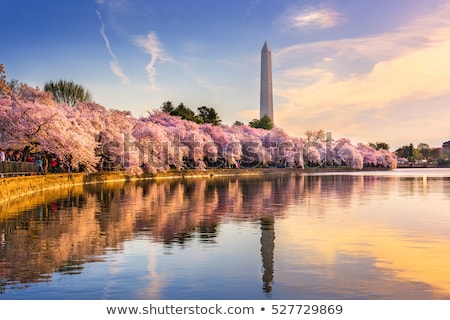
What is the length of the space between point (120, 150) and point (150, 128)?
13.1 metres

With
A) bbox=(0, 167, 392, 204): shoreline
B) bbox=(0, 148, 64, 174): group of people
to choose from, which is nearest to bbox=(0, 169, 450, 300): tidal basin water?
bbox=(0, 167, 392, 204): shoreline

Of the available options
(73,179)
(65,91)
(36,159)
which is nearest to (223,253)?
(36,159)

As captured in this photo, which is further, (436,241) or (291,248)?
(436,241)

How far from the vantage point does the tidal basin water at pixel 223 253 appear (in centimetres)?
1242

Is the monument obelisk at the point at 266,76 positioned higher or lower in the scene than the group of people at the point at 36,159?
higher

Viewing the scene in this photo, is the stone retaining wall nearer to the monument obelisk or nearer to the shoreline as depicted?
the shoreline

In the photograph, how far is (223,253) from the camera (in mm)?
17062

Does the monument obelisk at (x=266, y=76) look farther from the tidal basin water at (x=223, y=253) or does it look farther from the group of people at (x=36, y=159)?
the tidal basin water at (x=223, y=253)

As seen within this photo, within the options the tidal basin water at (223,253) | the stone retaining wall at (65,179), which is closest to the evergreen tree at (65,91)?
the stone retaining wall at (65,179)

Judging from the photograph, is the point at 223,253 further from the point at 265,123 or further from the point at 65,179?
the point at 265,123

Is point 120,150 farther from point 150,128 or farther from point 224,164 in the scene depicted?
point 224,164
